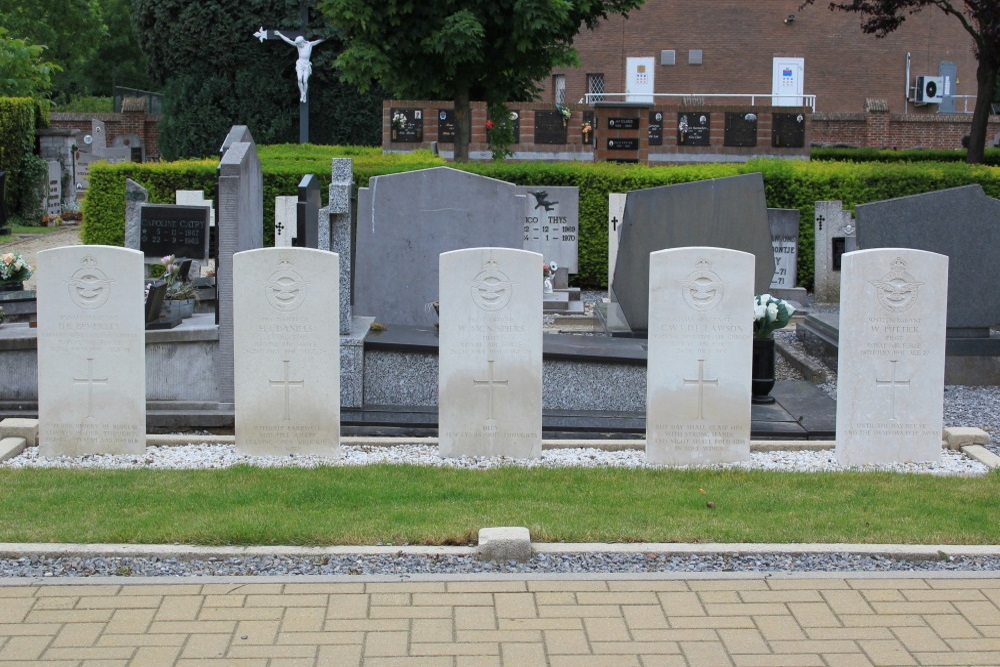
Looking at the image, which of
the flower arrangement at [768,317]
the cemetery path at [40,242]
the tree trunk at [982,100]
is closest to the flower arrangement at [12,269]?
the cemetery path at [40,242]

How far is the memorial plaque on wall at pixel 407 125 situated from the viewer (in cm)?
2295

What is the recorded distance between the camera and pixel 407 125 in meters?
23.1

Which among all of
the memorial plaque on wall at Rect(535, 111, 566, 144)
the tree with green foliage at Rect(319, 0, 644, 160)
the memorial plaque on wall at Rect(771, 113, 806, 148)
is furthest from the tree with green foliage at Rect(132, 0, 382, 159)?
the memorial plaque on wall at Rect(771, 113, 806, 148)

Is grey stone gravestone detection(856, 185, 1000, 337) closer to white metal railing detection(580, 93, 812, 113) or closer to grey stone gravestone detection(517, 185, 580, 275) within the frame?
grey stone gravestone detection(517, 185, 580, 275)

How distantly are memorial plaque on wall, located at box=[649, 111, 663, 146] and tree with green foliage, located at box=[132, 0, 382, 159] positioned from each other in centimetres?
1172

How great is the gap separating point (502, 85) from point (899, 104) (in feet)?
68.7

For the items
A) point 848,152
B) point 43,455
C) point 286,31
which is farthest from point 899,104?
point 43,455

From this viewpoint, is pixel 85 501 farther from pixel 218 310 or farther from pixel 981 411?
pixel 981 411

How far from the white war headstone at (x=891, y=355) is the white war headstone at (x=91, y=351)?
431cm

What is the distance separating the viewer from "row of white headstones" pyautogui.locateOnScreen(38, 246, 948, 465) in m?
7.04

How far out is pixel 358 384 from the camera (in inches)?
357

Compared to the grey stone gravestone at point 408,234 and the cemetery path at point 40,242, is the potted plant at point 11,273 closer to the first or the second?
the grey stone gravestone at point 408,234

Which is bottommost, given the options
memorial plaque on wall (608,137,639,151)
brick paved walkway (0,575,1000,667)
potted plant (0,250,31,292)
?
brick paved walkway (0,575,1000,667)

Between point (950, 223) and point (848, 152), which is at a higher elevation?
point (848, 152)
